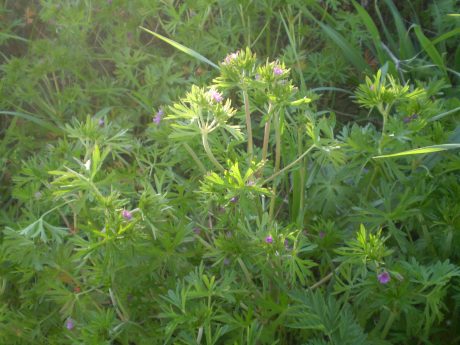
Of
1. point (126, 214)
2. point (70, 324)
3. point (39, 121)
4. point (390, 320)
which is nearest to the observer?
point (126, 214)

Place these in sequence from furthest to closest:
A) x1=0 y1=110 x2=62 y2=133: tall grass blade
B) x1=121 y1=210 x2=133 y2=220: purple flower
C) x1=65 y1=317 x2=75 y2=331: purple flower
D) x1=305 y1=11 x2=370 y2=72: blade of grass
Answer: x1=305 y1=11 x2=370 y2=72: blade of grass
x1=0 y1=110 x2=62 y2=133: tall grass blade
x1=65 y1=317 x2=75 y2=331: purple flower
x1=121 y1=210 x2=133 y2=220: purple flower

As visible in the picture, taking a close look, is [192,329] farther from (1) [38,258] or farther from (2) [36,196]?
(2) [36,196]

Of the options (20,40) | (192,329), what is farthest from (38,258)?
(20,40)

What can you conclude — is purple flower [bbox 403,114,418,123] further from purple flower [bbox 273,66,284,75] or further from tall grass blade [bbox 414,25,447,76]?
tall grass blade [bbox 414,25,447,76]

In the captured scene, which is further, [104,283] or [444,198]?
[444,198]

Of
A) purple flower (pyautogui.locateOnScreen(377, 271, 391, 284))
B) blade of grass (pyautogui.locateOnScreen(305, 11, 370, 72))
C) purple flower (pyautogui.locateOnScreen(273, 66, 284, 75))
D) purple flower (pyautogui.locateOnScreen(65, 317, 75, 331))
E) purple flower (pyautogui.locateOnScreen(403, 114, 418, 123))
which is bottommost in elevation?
purple flower (pyautogui.locateOnScreen(65, 317, 75, 331))

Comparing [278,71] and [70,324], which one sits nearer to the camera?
[278,71]

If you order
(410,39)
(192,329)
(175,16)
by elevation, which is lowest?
(410,39)

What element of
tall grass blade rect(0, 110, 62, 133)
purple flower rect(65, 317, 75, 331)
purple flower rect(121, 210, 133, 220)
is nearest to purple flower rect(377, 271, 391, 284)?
purple flower rect(121, 210, 133, 220)

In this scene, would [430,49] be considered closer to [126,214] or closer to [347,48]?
[347,48]

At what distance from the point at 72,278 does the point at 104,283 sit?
0.59 feet

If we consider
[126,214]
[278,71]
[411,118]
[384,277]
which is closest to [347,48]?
[411,118]

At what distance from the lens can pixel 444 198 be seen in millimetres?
1698

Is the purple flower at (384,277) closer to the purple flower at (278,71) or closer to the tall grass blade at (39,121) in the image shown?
the purple flower at (278,71)
